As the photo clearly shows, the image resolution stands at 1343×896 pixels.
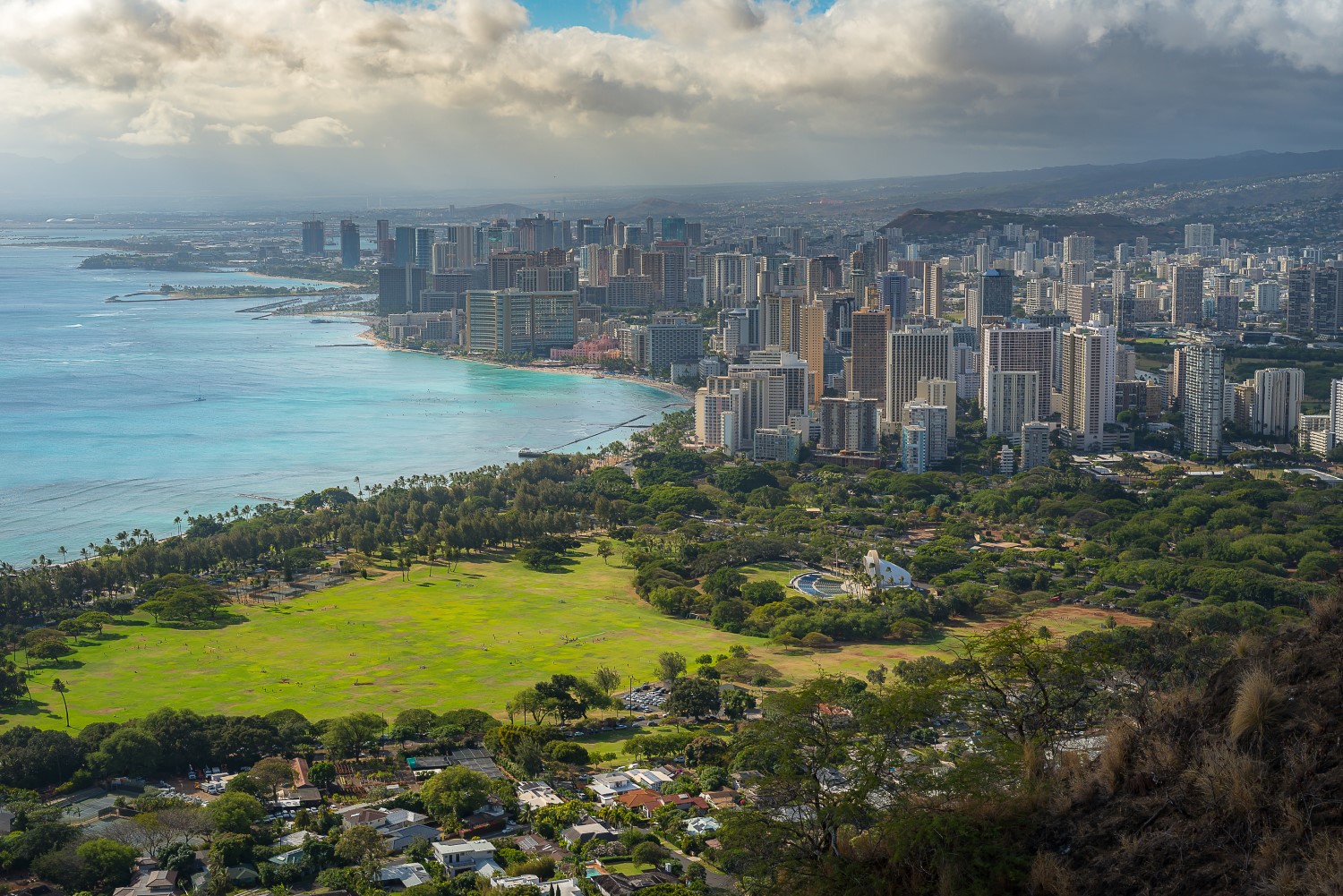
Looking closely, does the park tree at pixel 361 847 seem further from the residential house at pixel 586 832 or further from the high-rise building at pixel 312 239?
the high-rise building at pixel 312 239

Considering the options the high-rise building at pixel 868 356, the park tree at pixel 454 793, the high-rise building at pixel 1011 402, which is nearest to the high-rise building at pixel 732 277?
the high-rise building at pixel 868 356

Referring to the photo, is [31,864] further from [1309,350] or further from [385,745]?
[1309,350]

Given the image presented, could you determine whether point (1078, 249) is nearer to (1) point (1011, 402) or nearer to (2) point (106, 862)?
(1) point (1011, 402)

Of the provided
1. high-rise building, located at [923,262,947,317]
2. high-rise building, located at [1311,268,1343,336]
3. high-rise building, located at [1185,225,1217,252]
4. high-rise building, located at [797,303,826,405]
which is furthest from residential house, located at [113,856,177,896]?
high-rise building, located at [1185,225,1217,252]

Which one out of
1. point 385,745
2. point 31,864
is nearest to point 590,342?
point 385,745

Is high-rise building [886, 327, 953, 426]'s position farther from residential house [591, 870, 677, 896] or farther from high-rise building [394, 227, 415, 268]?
high-rise building [394, 227, 415, 268]

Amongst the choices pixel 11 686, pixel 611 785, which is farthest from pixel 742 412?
pixel 611 785

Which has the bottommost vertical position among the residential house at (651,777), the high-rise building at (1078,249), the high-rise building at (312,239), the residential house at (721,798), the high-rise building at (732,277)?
the residential house at (651,777)
